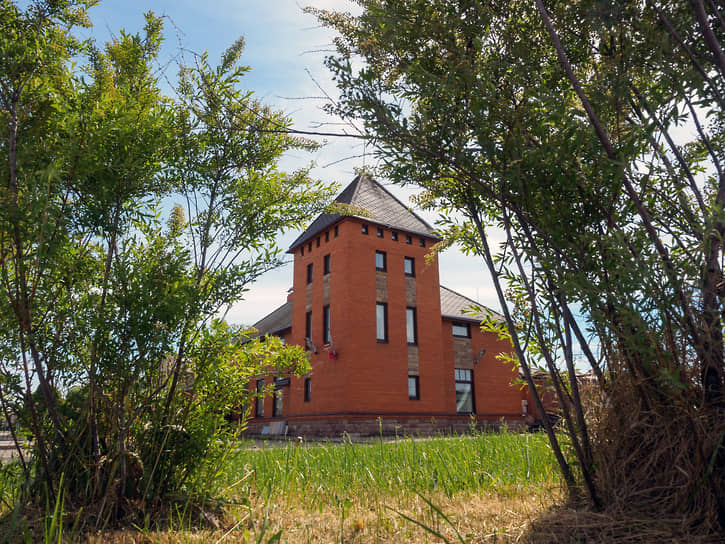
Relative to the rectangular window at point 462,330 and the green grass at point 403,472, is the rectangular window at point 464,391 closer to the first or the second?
the rectangular window at point 462,330

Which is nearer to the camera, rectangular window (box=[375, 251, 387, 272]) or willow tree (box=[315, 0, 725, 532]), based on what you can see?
willow tree (box=[315, 0, 725, 532])

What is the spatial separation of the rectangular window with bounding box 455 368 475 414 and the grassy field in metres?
14.5

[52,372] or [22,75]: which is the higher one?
[22,75]

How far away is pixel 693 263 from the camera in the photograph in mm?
2102

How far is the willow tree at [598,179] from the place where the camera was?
215cm

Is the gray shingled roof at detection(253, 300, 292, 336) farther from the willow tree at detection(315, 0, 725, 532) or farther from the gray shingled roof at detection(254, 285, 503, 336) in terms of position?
the willow tree at detection(315, 0, 725, 532)

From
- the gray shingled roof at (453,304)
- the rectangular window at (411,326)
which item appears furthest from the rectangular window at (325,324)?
the gray shingled roof at (453,304)

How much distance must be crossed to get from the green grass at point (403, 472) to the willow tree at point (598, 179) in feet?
3.91

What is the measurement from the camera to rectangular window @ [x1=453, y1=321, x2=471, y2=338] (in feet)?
67.6

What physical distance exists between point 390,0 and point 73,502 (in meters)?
3.56

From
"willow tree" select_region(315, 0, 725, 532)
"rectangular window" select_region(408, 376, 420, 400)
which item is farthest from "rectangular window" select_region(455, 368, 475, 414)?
"willow tree" select_region(315, 0, 725, 532)

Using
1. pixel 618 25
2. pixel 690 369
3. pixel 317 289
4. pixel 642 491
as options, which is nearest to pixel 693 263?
pixel 690 369

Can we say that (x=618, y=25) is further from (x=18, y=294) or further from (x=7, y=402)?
(x=7, y=402)

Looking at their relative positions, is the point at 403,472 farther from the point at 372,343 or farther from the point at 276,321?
the point at 276,321
